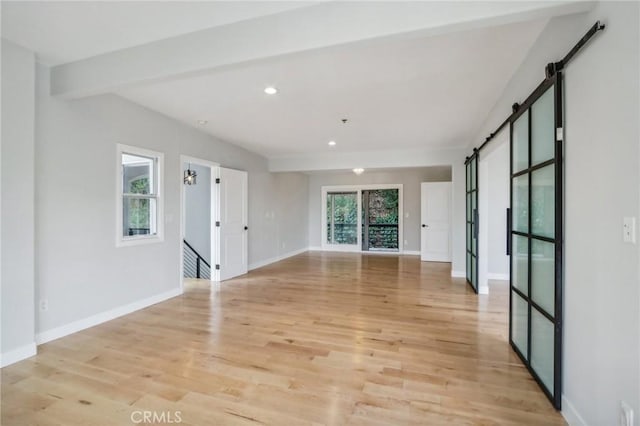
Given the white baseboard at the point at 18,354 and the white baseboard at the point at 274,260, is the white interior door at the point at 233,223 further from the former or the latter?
the white baseboard at the point at 18,354

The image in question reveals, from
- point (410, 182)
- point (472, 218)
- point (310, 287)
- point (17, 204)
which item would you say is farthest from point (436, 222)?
point (17, 204)

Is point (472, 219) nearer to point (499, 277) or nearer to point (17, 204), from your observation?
point (499, 277)

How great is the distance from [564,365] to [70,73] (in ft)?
15.2

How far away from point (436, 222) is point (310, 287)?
4.17m

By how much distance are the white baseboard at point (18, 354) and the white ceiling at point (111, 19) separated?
2610 mm

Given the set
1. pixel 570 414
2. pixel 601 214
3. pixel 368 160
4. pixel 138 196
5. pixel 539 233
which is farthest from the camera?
pixel 368 160

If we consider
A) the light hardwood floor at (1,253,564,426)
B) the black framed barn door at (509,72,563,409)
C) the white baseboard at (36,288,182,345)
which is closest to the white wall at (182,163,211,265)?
the white baseboard at (36,288,182,345)

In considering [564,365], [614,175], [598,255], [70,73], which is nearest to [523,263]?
[564,365]

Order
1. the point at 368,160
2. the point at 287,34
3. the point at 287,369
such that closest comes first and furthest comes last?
the point at 287,34 → the point at 287,369 → the point at 368,160

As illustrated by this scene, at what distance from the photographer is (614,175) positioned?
145cm

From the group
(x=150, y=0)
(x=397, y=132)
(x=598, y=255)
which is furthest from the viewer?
(x=397, y=132)

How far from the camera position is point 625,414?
4.52ft

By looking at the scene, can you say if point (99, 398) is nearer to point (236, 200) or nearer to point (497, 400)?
point (497, 400)

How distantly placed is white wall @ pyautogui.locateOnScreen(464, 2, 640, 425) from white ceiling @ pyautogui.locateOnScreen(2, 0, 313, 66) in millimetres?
1672
